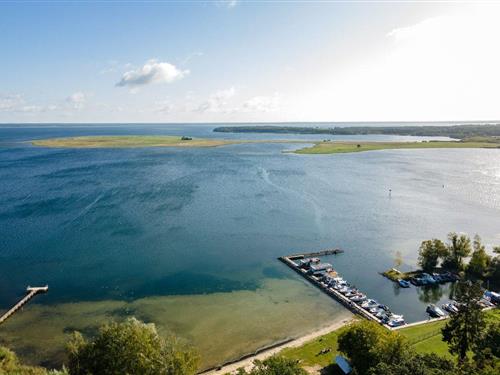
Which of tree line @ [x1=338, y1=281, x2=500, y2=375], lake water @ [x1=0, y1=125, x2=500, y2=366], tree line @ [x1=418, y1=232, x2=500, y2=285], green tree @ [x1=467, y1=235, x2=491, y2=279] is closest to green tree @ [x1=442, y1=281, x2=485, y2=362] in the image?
tree line @ [x1=338, y1=281, x2=500, y2=375]

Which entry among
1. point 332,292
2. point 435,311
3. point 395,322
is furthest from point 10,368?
point 435,311

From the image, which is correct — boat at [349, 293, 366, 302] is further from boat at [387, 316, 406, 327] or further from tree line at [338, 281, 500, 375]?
tree line at [338, 281, 500, 375]

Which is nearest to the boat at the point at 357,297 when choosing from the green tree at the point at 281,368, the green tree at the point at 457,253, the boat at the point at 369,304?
the boat at the point at 369,304

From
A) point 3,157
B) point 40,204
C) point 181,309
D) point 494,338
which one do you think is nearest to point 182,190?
point 40,204

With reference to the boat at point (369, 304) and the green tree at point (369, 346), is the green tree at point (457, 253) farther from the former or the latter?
the green tree at point (369, 346)

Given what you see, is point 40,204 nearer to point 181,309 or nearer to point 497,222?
point 181,309
